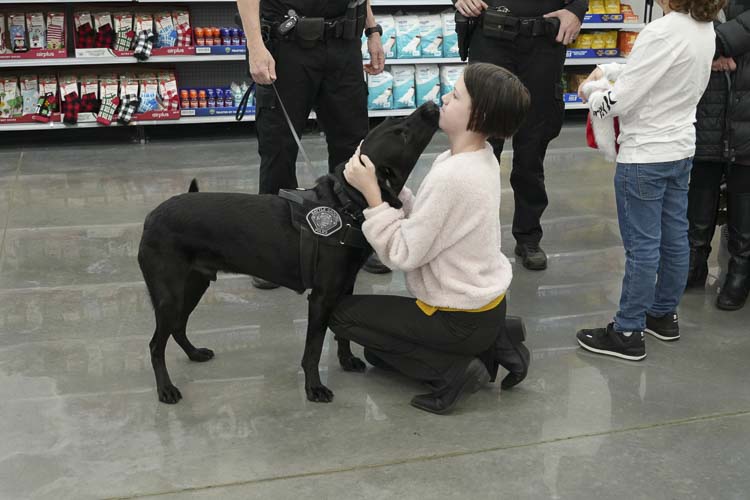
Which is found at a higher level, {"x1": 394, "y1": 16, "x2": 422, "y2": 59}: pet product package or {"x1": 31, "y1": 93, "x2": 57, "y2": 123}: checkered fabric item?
{"x1": 394, "y1": 16, "x2": 422, "y2": 59}: pet product package

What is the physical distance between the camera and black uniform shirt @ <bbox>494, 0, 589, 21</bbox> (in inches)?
136

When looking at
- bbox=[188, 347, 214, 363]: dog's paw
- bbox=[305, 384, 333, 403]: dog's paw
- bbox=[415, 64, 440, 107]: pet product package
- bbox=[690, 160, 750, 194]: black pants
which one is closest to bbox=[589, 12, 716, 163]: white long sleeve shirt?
bbox=[690, 160, 750, 194]: black pants

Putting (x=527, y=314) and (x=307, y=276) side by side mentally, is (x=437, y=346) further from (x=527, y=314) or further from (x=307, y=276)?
(x=527, y=314)

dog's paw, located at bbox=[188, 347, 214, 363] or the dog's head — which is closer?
the dog's head

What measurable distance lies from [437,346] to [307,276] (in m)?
0.44

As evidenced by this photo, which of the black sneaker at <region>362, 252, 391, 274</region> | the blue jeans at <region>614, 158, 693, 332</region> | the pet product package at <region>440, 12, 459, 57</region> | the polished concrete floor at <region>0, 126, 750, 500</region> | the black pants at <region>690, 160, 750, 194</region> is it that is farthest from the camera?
the pet product package at <region>440, 12, 459, 57</region>

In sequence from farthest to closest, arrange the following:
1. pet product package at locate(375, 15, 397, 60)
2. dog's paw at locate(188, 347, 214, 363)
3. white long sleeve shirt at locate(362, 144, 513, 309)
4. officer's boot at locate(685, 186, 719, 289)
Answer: pet product package at locate(375, 15, 397, 60), officer's boot at locate(685, 186, 719, 289), dog's paw at locate(188, 347, 214, 363), white long sleeve shirt at locate(362, 144, 513, 309)

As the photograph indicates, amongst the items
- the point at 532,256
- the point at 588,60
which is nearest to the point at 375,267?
the point at 532,256

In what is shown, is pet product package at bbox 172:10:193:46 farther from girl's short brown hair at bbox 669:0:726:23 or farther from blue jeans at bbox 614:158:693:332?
girl's short brown hair at bbox 669:0:726:23

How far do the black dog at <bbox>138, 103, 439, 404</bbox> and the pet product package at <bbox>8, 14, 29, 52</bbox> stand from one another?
4123 millimetres

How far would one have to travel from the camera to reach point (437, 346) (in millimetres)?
2449

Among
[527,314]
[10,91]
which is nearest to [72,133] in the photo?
[10,91]

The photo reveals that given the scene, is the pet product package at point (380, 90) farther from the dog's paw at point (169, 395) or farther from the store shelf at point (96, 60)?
the dog's paw at point (169, 395)

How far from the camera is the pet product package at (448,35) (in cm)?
648
